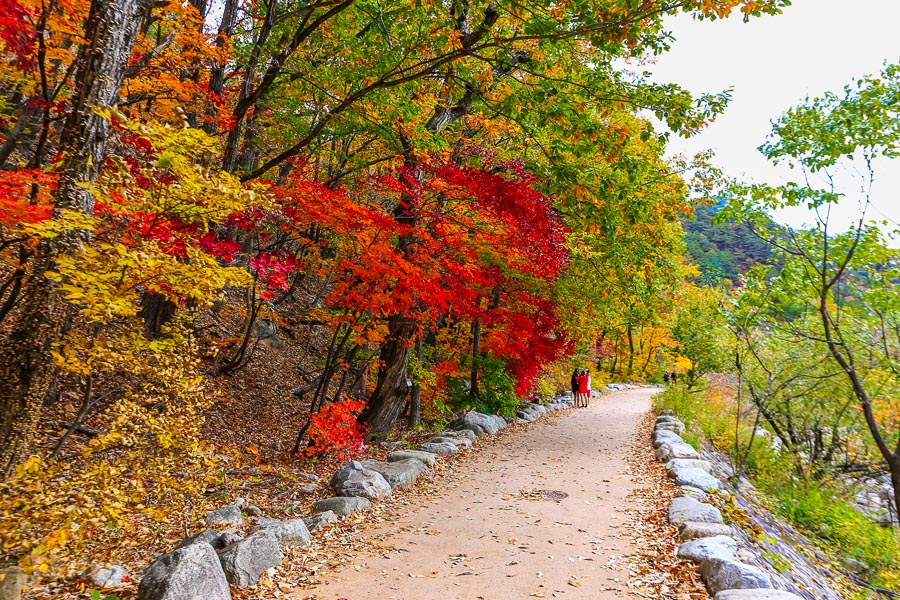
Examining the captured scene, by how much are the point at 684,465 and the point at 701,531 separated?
10.1 ft

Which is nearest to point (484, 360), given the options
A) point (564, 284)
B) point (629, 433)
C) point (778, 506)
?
point (564, 284)

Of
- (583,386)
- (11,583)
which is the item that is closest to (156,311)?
(11,583)

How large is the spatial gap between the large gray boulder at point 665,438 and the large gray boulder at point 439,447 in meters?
4.10

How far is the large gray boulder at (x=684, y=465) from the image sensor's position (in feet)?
24.9

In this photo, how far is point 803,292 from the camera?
329 inches

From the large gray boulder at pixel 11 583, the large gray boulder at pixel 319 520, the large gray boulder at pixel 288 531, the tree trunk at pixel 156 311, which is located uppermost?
the tree trunk at pixel 156 311

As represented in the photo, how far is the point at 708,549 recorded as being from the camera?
4.42m

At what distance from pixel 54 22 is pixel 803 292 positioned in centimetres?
1139

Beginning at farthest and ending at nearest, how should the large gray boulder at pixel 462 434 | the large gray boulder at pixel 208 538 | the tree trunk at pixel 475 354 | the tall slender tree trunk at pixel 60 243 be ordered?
1. the tree trunk at pixel 475 354
2. the large gray boulder at pixel 462 434
3. the large gray boulder at pixel 208 538
4. the tall slender tree trunk at pixel 60 243

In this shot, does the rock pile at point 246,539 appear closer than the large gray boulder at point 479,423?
Yes

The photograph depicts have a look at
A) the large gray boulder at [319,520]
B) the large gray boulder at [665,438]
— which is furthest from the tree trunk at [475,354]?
the large gray boulder at [319,520]

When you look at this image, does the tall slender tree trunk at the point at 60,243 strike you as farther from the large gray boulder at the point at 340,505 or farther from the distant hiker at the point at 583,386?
the distant hiker at the point at 583,386

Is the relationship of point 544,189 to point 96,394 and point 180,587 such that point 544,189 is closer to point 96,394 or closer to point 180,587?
point 180,587

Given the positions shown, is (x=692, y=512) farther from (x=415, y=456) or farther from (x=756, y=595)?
(x=415, y=456)
